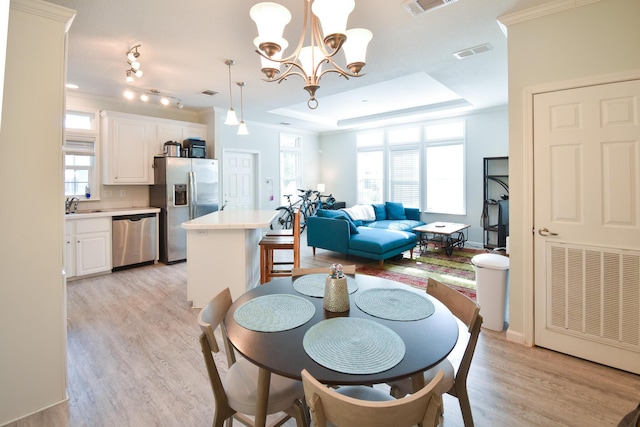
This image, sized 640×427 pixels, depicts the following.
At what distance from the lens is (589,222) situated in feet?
7.64

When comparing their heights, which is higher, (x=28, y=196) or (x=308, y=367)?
(x=28, y=196)

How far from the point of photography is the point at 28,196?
6.01ft

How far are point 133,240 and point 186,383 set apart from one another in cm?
344

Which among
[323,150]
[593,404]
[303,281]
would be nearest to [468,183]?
[323,150]

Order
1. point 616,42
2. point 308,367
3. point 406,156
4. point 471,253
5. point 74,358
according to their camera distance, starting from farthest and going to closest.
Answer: point 406,156 < point 471,253 < point 74,358 < point 616,42 < point 308,367

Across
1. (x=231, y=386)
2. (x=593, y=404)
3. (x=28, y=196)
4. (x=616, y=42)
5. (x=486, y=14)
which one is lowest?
(x=593, y=404)

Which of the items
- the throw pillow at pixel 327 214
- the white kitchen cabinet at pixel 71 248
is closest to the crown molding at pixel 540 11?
the throw pillow at pixel 327 214

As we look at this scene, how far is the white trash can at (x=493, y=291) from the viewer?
2.86 m

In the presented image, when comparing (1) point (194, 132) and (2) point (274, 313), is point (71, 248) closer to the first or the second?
(1) point (194, 132)

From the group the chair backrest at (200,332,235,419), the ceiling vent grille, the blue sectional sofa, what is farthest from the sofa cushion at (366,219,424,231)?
the chair backrest at (200,332,235,419)

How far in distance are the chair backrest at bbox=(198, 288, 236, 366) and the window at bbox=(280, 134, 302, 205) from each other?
6.29 meters

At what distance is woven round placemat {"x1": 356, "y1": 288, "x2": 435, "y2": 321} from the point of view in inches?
57.5

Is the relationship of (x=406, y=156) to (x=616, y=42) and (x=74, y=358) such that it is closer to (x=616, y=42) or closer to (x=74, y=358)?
(x=616, y=42)

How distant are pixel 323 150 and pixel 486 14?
257 inches
